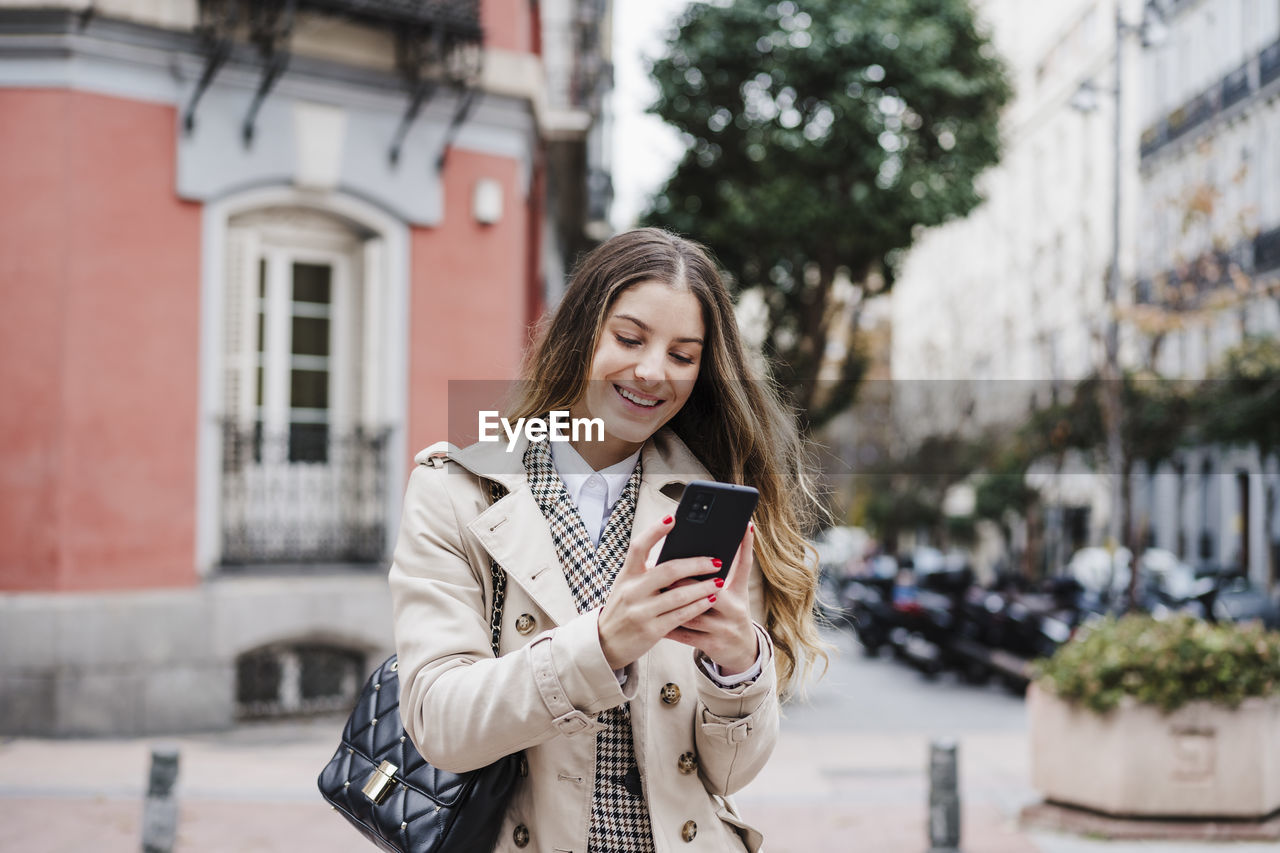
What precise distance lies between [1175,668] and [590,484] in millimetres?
5883

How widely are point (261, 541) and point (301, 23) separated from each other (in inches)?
176

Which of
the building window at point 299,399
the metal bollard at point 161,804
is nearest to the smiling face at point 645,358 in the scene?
the metal bollard at point 161,804

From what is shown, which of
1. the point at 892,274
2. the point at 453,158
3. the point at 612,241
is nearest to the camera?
the point at 612,241

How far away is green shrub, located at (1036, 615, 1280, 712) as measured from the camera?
6941mm

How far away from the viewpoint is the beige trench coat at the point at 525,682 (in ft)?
5.92

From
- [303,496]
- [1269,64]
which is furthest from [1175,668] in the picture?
[1269,64]

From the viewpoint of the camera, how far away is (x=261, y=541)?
1040 cm

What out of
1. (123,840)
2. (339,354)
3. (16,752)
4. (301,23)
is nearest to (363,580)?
(339,354)

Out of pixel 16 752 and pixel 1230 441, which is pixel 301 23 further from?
pixel 1230 441

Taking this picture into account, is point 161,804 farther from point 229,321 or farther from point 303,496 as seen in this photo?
point 229,321

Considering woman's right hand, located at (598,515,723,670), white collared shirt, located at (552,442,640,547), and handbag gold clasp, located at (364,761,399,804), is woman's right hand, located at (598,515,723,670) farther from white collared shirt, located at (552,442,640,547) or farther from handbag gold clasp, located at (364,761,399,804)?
handbag gold clasp, located at (364,761,399,804)

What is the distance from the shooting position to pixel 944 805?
6273 mm

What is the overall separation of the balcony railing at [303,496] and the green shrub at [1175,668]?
6.15m

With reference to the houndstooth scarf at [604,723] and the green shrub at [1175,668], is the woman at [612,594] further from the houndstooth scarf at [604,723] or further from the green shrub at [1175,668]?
the green shrub at [1175,668]
